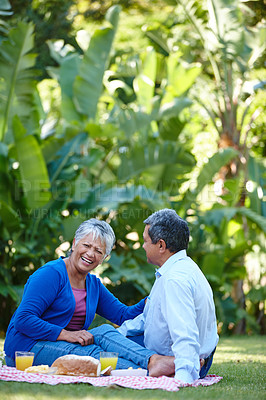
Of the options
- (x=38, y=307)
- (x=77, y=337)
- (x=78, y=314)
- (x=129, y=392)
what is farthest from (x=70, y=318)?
(x=129, y=392)

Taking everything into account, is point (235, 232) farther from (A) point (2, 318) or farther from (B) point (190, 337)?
(B) point (190, 337)

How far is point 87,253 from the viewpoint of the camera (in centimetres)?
374

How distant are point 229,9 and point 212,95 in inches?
80.4

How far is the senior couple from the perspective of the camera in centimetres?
313

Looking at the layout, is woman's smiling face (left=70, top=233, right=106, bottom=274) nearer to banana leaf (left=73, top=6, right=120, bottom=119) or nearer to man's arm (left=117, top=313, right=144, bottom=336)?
man's arm (left=117, top=313, right=144, bottom=336)

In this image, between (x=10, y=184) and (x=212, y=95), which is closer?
(x=10, y=184)

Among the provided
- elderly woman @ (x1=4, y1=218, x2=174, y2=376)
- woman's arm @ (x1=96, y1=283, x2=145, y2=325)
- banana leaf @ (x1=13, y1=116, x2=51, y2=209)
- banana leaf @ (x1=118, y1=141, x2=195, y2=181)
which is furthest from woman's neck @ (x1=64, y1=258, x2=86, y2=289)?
banana leaf @ (x1=118, y1=141, x2=195, y2=181)

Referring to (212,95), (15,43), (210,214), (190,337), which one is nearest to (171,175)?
(210,214)

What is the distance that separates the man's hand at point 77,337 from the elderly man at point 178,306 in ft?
1.12

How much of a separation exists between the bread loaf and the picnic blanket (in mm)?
97

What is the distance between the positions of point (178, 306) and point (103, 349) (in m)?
0.68

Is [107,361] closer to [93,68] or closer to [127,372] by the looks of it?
[127,372]

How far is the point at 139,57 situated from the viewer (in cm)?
1085

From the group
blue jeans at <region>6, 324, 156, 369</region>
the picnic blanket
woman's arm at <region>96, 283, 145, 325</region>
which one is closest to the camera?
the picnic blanket
